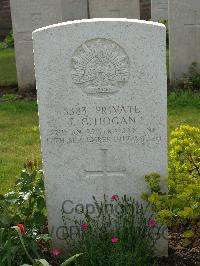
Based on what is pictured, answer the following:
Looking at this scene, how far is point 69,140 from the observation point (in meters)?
3.58

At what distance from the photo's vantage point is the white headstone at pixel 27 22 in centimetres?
873

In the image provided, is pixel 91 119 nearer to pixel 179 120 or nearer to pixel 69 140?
pixel 69 140

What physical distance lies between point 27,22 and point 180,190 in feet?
19.8

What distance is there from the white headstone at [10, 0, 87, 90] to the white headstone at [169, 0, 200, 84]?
5.70 ft

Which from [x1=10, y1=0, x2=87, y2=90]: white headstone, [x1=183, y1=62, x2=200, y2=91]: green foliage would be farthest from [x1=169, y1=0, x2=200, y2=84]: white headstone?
[x1=10, y1=0, x2=87, y2=90]: white headstone

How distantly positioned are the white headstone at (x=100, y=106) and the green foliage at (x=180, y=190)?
12 cm

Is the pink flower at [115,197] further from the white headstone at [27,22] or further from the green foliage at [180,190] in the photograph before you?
the white headstone at [27,22]

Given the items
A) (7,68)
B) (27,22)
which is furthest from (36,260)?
(7,68)

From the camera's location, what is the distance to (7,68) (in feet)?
37.6

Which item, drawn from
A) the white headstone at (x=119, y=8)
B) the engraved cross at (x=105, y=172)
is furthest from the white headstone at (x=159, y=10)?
the engraved cross at (x=105, y=172)

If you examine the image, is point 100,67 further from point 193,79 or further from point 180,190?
point 193,79

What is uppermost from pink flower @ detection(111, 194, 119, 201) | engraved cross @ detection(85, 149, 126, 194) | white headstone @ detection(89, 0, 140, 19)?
white headstone @ detection(89, 0, 140, 19)

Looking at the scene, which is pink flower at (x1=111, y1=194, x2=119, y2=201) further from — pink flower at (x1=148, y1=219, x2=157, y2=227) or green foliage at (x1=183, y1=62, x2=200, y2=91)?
green foliage at (x1=183, y1=62, x2=200, y2=91)

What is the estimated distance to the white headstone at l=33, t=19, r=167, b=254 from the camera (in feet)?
11.1
